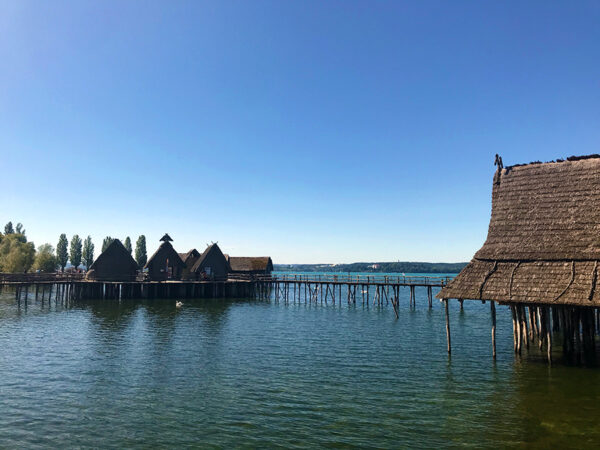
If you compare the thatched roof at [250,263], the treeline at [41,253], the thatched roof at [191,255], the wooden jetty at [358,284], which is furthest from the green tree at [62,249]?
the wooden jetty at [358,284]

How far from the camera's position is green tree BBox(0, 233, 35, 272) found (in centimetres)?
7162

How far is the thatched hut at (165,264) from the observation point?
60.9 meters

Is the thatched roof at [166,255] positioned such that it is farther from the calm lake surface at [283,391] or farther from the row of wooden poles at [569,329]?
the row of wooden poles at [569,329]

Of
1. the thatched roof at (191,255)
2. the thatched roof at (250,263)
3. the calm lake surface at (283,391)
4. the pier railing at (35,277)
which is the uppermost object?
the thatched roof at (191,255)

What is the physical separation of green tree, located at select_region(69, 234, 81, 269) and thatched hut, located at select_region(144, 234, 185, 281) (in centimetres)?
5379

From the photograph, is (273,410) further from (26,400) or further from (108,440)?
(26,400)

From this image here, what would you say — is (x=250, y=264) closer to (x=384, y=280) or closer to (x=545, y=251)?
(x=384, y=280)

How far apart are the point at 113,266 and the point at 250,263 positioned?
2784 centimetres

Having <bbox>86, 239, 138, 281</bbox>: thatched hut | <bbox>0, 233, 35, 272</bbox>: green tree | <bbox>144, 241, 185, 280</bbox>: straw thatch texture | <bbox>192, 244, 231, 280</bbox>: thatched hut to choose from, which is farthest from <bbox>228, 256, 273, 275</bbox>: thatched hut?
<bbox>0, 233, 35, 272</bbox>: green tree

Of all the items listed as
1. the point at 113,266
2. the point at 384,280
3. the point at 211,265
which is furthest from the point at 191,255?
the point at 384,280

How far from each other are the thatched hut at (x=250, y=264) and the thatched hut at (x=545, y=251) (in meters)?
56.7

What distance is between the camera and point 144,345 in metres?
26.5

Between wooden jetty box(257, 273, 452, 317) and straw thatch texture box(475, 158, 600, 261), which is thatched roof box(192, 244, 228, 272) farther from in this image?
straw thatch texture box(475, 158, 600, 261)

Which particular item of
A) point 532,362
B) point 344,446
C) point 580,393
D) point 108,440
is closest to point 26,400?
point 108,440
